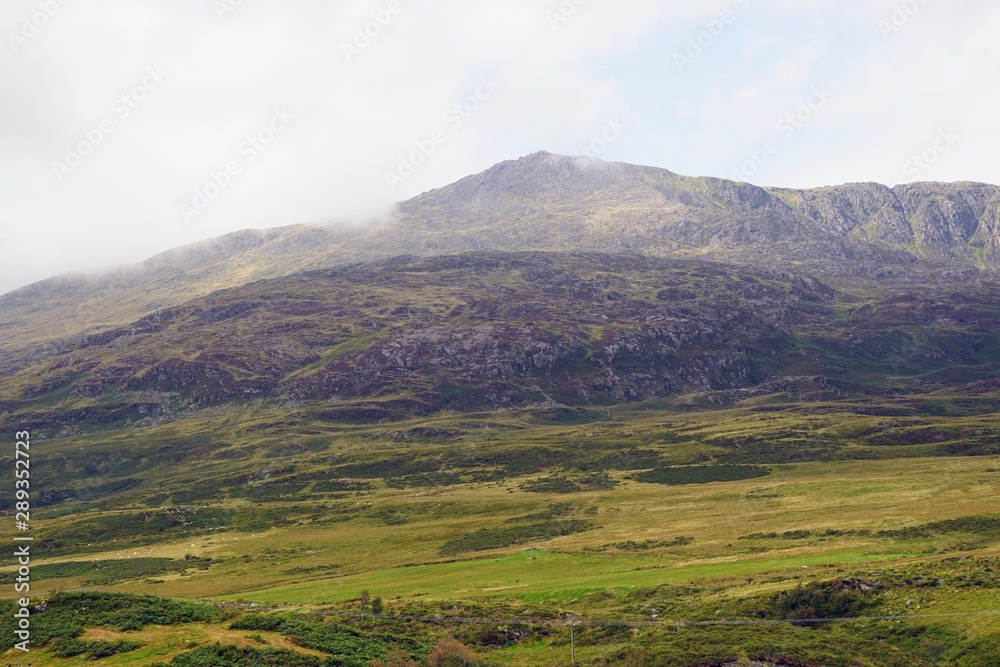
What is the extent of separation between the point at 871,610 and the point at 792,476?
361ft

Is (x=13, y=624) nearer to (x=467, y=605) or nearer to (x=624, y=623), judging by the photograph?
(x=467, y=605)

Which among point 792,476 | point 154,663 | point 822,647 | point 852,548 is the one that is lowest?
point 792,476

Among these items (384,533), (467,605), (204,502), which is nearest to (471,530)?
(384,533)

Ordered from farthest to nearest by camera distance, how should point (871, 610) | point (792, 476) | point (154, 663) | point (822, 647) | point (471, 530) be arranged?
point (792, 476) → point (471, 530) → point (871, 610) → point (822, 647) → point (154, 663)

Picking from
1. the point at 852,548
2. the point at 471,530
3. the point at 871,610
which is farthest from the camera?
the point at 471,530

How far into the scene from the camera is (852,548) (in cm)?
8312

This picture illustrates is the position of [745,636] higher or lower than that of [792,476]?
higher

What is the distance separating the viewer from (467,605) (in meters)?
69.6

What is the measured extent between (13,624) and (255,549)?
9174 cm

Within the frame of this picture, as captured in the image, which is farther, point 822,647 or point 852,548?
point 852,548

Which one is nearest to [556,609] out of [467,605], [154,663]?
[467,605]

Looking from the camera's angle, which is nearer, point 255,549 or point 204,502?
point 255,549

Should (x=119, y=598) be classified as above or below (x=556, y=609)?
above

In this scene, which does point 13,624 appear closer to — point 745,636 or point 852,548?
point 745,636
